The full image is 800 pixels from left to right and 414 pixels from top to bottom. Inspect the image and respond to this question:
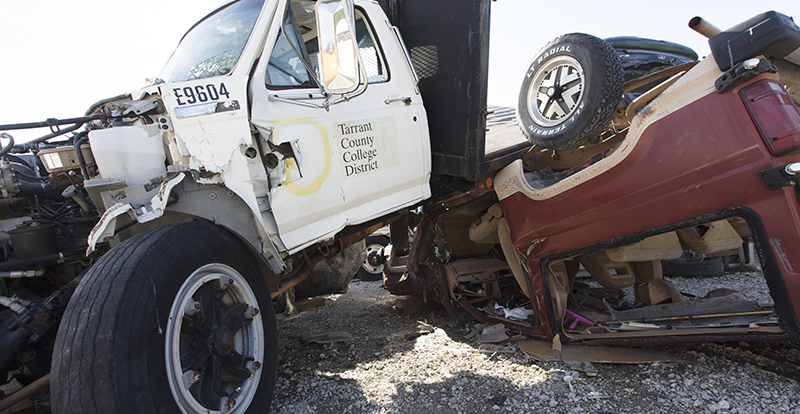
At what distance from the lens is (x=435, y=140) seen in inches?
135

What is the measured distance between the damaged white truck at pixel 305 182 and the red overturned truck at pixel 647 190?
1 cm

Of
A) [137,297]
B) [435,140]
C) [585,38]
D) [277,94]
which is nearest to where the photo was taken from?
[137,297]

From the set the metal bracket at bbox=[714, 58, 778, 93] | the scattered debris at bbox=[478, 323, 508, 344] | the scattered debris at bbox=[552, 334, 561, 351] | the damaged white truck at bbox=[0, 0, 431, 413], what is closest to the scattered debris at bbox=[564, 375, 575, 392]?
the scattered debris at bbox=[552, 334, 561, 351]

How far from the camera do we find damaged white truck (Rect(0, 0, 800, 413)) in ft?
6.02

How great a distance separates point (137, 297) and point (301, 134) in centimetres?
114

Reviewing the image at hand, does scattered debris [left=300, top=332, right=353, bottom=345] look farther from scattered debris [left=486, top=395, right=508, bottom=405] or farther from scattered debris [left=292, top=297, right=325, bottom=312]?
scattered debris [left=486, top=395, right=508, bottom=405]

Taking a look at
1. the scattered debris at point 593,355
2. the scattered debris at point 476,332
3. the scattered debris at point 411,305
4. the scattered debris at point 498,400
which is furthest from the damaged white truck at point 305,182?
the scattered debris at point 411,305

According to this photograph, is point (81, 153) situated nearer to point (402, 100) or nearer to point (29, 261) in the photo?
point (29, 261)

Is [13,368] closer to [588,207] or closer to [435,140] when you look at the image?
[435,140]

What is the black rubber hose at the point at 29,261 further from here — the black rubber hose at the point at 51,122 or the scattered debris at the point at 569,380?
the scattered debris at the point at 569,380

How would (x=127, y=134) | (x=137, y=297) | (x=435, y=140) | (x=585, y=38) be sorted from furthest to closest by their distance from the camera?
1. (x=435, y=140)
2. (x=585, y=38)
3. (x=127, y=134)
4. (x=137, y=297)

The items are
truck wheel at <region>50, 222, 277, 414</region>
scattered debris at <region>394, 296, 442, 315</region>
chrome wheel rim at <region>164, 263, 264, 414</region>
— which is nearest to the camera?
truck wheel at <region>50, 222, 277, 414</region>

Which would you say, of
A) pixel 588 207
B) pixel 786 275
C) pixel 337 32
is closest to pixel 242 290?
pixel 337 32

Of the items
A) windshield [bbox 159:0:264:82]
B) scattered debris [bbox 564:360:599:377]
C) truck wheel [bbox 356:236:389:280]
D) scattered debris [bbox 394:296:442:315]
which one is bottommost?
truck wheel [bbox 356:236:389:280]
